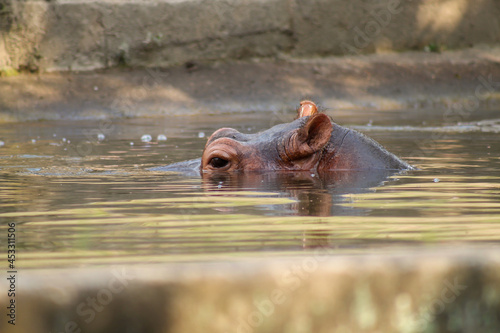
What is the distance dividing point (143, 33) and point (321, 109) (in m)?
9.60

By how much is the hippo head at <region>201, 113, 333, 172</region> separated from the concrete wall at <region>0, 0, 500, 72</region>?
8.94m

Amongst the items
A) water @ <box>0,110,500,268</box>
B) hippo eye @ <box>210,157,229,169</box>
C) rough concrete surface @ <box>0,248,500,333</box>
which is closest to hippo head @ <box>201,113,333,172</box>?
hippo eye @ <box>210,157,229,169</box>

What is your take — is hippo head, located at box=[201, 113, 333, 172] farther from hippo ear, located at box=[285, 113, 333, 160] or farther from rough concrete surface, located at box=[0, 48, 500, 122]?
rough concrete surface, located at box=[0, 48, 500, 122]

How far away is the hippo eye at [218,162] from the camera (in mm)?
5129

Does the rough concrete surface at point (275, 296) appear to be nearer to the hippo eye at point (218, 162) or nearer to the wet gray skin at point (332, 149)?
the wet gray skin at point (332, 149)

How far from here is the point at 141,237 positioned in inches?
107

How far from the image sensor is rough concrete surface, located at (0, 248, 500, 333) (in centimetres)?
197

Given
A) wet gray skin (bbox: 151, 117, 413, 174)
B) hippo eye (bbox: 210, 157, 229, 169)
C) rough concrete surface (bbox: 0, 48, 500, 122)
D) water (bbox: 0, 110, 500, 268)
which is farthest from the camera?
rough concrete surface (bbox: 0, 48, 500, 122)

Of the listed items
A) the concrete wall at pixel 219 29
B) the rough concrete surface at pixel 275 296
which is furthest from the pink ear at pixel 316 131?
the concrete wall at pixel 219 29

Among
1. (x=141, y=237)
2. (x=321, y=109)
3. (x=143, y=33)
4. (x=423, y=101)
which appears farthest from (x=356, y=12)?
(x=141, y=237)

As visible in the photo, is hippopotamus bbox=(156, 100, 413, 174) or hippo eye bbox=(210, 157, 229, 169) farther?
hippo eye bbox=(210, 157, 229, 169)

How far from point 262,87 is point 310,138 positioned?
30.5ft

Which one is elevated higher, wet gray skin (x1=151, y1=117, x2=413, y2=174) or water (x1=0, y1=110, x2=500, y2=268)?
wet gray skin (x1=151, y1=117, x2=413, y2=174)

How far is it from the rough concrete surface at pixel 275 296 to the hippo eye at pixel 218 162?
9.79 ft
